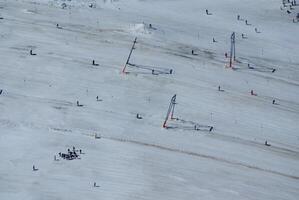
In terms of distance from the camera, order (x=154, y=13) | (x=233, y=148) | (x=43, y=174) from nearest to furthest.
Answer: (x=43, y=174) < (x=233, y=148) < (x=154, y=13)

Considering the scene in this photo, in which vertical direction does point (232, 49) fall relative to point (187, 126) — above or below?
above

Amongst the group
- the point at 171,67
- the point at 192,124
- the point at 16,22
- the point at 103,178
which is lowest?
the point at 103,178

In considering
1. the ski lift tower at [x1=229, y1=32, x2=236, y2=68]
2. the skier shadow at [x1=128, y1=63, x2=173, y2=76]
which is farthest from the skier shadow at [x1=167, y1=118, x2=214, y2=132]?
the ski lift tower at [x1=229, y1=32, x2=236, y2=68]

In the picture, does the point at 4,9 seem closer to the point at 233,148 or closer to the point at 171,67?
the point at 171,67

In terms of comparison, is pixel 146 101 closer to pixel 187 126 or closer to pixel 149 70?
pixel 187 126

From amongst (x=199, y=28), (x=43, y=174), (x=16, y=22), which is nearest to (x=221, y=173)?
(x=43, y=174)

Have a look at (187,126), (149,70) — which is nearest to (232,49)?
(149,70)

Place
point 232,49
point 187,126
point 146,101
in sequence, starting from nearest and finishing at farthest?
point 187,126 < point 146,101 < point 232,49

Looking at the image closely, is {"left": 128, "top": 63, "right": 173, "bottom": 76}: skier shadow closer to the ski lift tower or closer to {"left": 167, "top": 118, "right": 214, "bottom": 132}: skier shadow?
the ski lift tower
